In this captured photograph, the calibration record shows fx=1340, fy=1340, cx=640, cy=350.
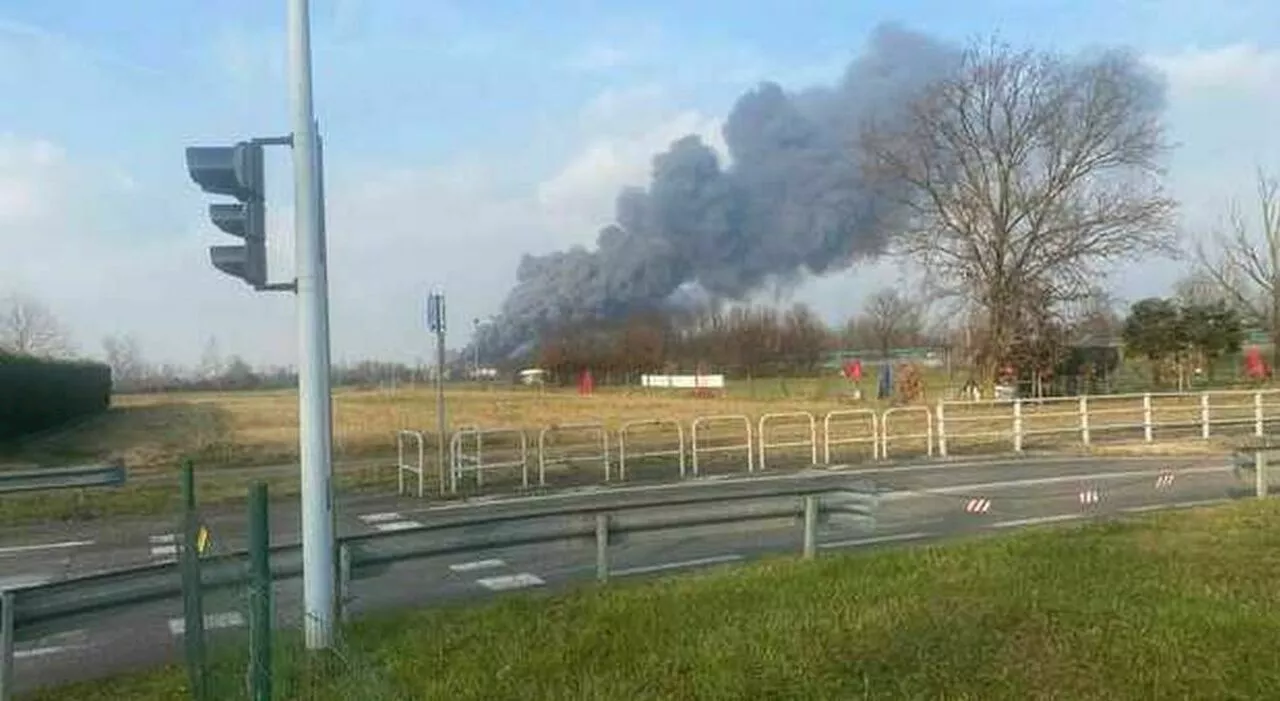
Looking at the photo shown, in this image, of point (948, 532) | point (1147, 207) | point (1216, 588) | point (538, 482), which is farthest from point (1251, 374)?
point (1216, 588)

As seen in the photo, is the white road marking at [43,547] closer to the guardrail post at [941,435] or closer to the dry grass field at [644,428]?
the dry grass field at [644,428]

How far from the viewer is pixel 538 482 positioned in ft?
64.6

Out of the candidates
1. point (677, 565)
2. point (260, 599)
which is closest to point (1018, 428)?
point (677, 565)

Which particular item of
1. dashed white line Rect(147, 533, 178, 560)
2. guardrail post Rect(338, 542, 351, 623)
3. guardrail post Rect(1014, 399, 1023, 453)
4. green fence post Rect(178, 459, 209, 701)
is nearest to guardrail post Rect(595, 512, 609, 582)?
guardrail post Rect(338, 542, 351, 623)

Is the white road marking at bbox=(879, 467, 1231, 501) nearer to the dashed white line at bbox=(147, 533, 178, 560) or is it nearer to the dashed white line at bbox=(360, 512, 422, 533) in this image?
the dashed white line at bbox=(360, 512, 422, 533)

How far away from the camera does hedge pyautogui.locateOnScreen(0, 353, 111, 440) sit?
30.2 m

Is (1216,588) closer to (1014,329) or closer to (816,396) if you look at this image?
(1014,329)

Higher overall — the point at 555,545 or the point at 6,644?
the point at 6,644

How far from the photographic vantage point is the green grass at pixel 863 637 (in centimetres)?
514

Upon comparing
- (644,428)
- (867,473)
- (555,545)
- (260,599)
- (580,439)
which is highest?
(260,599)

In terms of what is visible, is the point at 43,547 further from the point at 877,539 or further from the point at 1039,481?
the point at 1039,481

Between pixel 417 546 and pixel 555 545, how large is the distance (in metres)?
1.39

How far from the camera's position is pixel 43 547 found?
1439cm

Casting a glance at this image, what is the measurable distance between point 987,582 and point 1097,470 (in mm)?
13867
